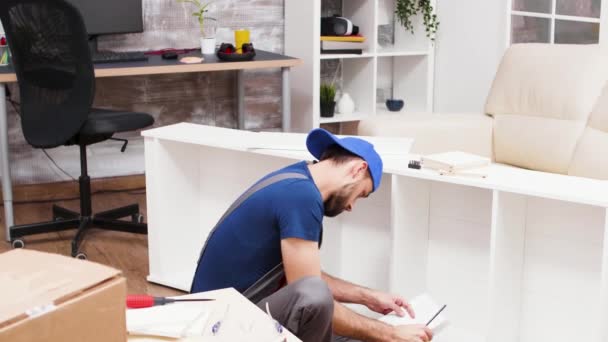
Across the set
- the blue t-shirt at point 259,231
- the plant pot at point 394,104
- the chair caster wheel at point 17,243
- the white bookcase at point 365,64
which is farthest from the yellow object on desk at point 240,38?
the blue t-shirt at point 259,231

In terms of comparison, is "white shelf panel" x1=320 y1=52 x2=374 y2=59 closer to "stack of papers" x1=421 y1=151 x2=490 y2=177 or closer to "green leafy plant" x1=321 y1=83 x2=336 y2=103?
"green leafy plant" x1=321 y1=83 x2=336 y2=103

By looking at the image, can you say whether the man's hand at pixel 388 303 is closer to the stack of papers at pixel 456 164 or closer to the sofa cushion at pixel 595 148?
the stack of papers at pixel 456 164

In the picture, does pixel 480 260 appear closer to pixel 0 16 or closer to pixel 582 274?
pixel 582 274

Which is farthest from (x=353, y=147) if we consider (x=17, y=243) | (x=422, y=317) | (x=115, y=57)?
(x=115, y=57)

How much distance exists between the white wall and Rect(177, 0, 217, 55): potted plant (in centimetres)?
135

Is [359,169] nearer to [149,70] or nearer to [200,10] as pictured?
[149,70]

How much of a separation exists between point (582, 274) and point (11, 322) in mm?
1833

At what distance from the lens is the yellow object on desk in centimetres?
466

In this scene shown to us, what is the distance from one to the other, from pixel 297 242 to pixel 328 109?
3.01 metres

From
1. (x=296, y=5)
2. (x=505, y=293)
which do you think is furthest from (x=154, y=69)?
(x=505, y=293)

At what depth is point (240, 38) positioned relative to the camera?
4.69 meters

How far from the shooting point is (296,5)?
16.5 ft

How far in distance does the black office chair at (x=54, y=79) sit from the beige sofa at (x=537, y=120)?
1173 millimetres

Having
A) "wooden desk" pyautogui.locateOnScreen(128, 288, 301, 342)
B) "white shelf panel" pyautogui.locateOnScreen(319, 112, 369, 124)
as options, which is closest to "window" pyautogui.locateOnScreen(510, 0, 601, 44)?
"white shelf panel" pyautogui.locateOnScreen(319, 112, 369, 124)
